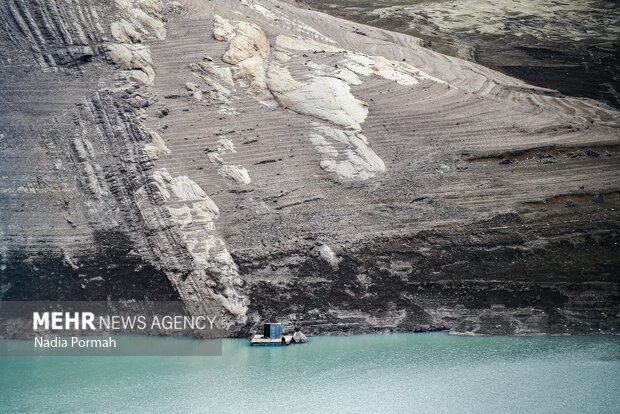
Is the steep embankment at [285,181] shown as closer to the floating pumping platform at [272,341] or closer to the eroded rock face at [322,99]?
the eroded rock face at [322,99]

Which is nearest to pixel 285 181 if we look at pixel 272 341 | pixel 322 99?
pixel 322 99

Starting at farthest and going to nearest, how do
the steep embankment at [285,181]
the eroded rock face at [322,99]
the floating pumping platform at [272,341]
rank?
the eroded rock face at [322,99], the steep embankment at [285,181], the floating pumping platform at [272,341]

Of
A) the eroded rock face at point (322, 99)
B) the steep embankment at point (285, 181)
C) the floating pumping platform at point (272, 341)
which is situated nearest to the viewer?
the floating pumping platform at point (272, 341)

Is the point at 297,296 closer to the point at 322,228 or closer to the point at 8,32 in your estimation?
the point at 322,228

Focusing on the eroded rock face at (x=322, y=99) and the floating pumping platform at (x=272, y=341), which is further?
the eroded rock face at (x=322, y=99)

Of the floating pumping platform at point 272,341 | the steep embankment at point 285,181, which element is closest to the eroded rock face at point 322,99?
the steep embankment at point 285,181

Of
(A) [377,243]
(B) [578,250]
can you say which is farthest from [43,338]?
(B) [578,250]

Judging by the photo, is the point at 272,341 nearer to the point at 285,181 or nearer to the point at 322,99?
the point at 285,181

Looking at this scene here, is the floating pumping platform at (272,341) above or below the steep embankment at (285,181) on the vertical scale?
below

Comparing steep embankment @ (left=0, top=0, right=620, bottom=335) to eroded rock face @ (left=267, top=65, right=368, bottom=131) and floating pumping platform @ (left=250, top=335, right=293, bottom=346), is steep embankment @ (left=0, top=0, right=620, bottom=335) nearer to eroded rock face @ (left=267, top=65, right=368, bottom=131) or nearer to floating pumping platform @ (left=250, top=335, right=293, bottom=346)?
eroded rock face @ (left=267, top=65, right=368, bottom=131)
